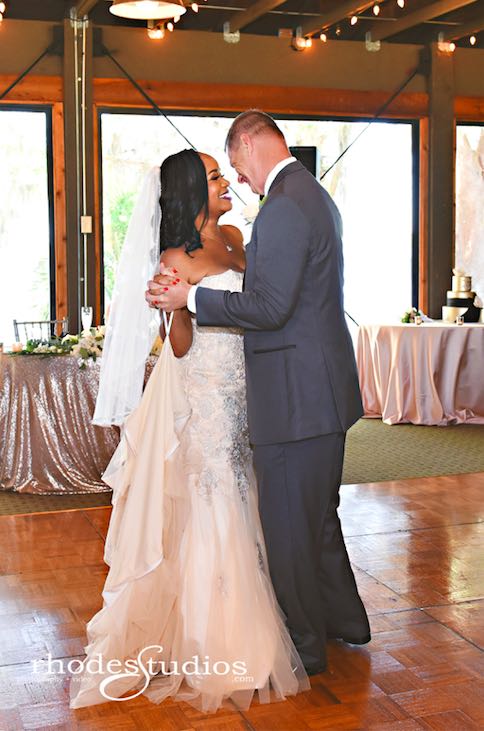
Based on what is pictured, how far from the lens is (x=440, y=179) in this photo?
34.3ft

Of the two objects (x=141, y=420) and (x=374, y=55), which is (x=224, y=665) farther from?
(x=374, y=55)

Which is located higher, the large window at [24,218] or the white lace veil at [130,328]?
the large window at [24,218]

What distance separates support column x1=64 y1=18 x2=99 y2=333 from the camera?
9.20m

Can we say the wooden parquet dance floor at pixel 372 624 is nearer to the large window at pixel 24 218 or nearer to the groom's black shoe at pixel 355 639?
the groom's black shoe at pixel 355 639

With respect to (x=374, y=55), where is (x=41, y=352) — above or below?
below

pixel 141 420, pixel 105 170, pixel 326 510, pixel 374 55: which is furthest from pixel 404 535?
pixel 374 55

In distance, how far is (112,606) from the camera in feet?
10.0

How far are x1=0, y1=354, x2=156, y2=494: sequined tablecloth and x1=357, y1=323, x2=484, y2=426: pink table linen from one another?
10.00 ft

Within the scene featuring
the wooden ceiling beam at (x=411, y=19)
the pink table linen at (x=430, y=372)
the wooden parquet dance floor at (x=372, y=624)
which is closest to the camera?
the wooden parquet dance floor at (x=372, y=624)

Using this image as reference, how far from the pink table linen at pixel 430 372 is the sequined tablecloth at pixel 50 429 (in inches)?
120

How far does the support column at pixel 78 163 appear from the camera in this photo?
9195 millimetres

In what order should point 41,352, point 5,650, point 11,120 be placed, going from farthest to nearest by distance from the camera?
point 11,120, point 41,352, point 5,650

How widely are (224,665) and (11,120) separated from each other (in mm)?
7416

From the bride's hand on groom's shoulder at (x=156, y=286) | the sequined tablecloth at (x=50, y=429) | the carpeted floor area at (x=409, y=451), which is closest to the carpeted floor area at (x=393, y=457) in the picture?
the carpeted floor area at (x=409, y=451)
